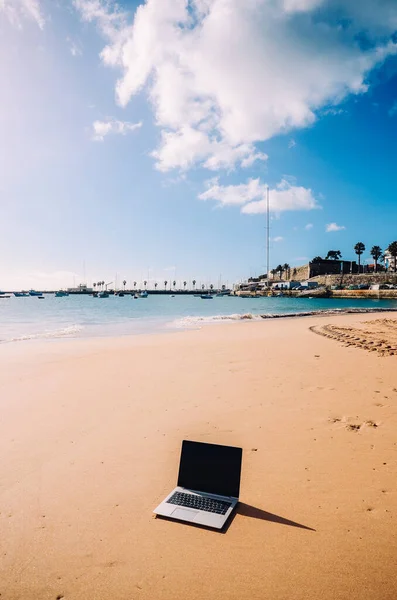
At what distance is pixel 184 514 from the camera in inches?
158

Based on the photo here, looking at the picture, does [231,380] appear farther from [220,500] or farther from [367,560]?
[367,560]

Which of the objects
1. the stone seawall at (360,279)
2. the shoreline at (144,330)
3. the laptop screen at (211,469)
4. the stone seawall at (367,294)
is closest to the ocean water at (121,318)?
the shoreline at (144,330)

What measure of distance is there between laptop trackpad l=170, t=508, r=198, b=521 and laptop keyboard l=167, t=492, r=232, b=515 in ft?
0.32

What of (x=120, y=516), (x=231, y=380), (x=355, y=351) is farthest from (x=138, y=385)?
(x=355, y=351)

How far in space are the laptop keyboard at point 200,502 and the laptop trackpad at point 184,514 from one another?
10 cm

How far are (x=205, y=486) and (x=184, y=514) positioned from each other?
1.63 ft

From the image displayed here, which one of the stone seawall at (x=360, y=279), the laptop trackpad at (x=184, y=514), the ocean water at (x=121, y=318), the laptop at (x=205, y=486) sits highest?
the stone seawall at (x=360, y=279)

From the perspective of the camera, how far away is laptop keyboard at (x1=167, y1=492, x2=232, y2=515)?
13.5 feet

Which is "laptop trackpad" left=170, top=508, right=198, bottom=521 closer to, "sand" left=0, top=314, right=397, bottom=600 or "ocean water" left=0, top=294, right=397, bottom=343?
"sand" left=0, top=314, right=397, bottom=600

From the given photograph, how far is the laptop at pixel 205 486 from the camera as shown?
4043 millimetres

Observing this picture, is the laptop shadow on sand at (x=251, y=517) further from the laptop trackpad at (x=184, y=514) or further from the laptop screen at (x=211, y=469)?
the laptop screen at (x=211, y=469)

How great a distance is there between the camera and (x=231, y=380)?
1025 centimetres

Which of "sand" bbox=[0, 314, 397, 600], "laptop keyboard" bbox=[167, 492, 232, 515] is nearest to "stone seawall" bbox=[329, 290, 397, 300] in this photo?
"sand" bbox=[0, 314, 397, 600]

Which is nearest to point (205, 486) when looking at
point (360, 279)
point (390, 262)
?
point (360, 279)
